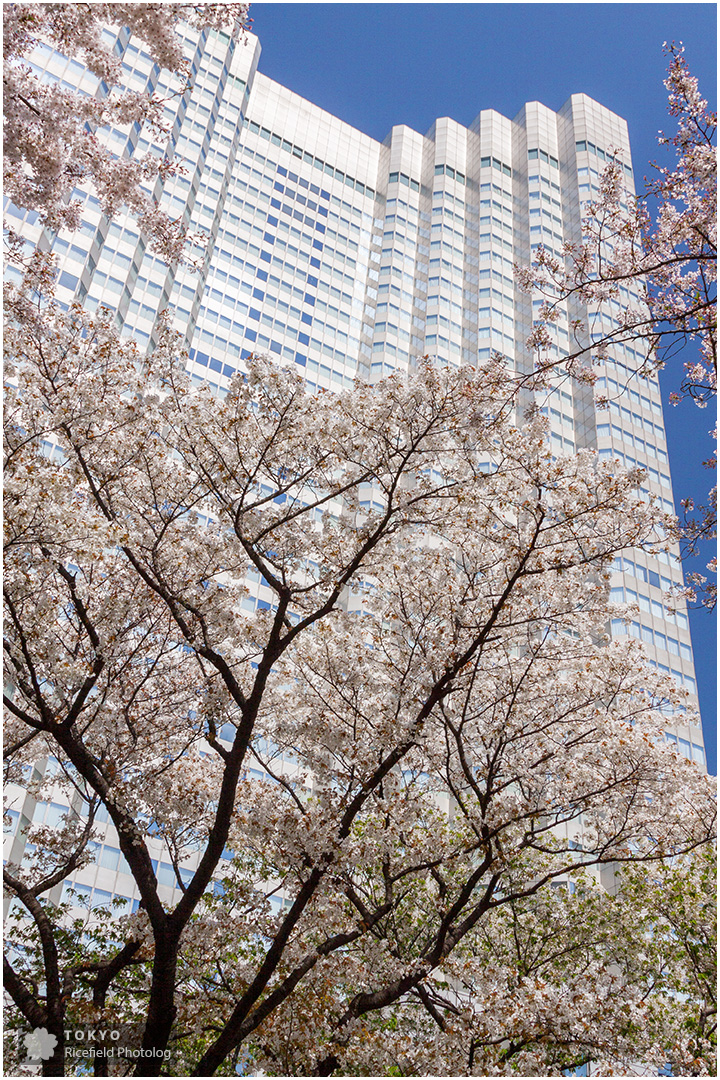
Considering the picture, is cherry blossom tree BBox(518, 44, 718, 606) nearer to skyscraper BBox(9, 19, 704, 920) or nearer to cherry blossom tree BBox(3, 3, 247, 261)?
cherry blossom tree BBox(3, 3, 247, 261)

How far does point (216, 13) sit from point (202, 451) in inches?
198

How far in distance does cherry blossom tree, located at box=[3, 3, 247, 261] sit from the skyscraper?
129 feet

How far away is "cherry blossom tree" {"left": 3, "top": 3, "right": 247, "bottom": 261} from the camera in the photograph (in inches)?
266

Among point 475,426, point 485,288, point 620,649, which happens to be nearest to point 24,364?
point 475,426

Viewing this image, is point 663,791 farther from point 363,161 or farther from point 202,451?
point 363,161

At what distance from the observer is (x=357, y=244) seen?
233 feet

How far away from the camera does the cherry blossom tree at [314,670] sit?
960cm

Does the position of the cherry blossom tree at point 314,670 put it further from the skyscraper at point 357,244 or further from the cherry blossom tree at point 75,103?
the skyscraper at point 357,244

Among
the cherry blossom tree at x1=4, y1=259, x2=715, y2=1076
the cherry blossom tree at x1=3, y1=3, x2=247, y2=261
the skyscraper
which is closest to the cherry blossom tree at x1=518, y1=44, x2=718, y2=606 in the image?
the cherry blossom tree at x1=4, y1=259, x2=715, y2=1076

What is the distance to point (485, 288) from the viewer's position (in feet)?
229

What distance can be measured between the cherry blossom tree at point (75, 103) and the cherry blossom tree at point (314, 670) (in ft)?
7.76

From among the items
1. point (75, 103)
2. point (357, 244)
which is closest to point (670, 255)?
point (75, 103)

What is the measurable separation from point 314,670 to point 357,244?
213ft

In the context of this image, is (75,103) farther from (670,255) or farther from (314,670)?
(314,670)
